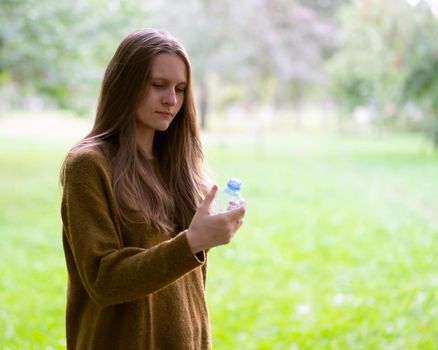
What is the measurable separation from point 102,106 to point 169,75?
0.20 metres

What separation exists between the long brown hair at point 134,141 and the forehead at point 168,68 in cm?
1

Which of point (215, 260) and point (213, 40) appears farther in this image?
point (213, 40)

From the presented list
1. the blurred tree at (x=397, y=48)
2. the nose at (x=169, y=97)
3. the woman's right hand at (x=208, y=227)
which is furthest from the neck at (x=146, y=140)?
the blurred tree at (x=397, y=48)

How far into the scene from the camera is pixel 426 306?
484 cm

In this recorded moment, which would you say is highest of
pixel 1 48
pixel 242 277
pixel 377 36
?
pixel 377 36

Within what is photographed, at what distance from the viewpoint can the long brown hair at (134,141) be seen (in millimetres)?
1607

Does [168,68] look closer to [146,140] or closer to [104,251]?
[146,140]

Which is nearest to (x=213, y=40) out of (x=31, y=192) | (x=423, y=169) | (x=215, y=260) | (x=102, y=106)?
(x=423, y=169)

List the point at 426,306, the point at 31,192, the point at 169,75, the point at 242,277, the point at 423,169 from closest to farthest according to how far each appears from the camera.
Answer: the point at 169,75
the point at 426,306
the point at 242,277
the point at 31,192
the point at 423,169

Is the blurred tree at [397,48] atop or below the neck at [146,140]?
atop

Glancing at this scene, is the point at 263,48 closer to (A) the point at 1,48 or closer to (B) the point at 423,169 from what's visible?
(B) the point at 423,169

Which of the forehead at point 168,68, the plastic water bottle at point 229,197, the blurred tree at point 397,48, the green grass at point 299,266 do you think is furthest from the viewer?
the blurred tree at point 397,48

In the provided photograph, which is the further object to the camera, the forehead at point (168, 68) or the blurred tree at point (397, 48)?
the blurred tree at point (397, 48)

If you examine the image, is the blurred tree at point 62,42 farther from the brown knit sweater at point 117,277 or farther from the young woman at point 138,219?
the brown knit sweater at point 117,277
